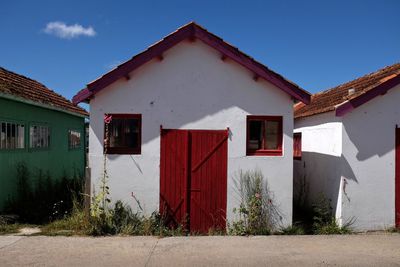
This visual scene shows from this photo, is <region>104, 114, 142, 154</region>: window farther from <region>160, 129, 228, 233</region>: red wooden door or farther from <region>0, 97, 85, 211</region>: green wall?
<region>0, 97, 85, 211</region>: green wall

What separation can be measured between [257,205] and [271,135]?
1629mm

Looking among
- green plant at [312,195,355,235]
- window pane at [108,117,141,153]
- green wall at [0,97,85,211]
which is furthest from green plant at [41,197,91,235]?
green plant at [312,195,355,235]

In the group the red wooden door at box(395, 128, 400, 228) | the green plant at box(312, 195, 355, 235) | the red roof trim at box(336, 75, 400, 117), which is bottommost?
the green plant at box(312, 195, 355, 235)

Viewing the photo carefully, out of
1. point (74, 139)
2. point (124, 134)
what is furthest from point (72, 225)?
point (74, 139)

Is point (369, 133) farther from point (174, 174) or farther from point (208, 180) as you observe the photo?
point (174, 174)

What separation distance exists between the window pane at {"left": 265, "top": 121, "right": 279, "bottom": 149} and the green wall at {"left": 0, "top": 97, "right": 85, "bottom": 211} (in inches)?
263

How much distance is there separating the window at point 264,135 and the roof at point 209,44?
798 millimetres

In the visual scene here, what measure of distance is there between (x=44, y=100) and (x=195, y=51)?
19.8ft

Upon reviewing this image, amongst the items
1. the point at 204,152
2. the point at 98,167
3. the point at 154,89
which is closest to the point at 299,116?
the point at 204,152

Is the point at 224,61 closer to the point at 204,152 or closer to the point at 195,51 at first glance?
the point at 195,51

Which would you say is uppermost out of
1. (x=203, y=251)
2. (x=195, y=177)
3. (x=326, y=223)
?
(x=195, y=177)

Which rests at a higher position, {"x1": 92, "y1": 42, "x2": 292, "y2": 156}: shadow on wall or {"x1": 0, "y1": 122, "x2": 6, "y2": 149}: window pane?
{"x1": 92, "y1": 42, "x2": 292, "y2": 156}: shadow on wall

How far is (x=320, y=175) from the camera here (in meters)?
10.4

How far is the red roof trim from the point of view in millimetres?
8828
